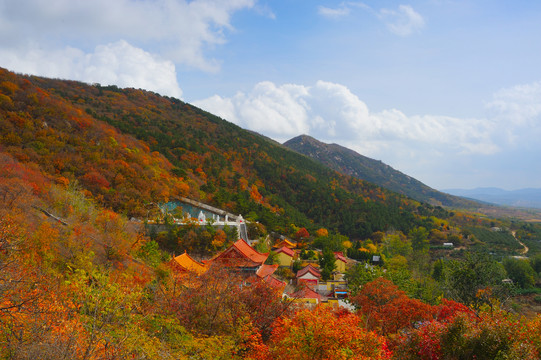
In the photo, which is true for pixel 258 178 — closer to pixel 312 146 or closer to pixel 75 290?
pixel 75 290

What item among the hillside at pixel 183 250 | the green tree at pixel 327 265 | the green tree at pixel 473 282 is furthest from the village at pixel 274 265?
the green tree at pixel 473 282

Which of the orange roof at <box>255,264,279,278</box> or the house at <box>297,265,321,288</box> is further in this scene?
the house at <box>297,265,321,288</box>

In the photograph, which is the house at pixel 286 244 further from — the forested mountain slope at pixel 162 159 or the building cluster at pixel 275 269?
the building cluster at pixel 275 269

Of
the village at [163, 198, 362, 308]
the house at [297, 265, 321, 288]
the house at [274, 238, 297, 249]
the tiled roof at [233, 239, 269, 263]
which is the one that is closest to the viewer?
the village at [163, 198, 362, 308]

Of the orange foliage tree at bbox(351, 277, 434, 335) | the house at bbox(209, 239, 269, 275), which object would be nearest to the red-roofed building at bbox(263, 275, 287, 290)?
the house at bbox(209, 239, 269, 275)

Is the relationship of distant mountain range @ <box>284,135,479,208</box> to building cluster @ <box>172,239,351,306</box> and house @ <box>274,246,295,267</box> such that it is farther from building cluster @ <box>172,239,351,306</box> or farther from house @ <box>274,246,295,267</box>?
building cluster @ <box>172,239,351,306</box>

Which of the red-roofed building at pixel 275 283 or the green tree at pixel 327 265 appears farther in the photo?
the green tree at pixel 327 265

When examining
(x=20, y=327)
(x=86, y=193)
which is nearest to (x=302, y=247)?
(x=86, y=193)
